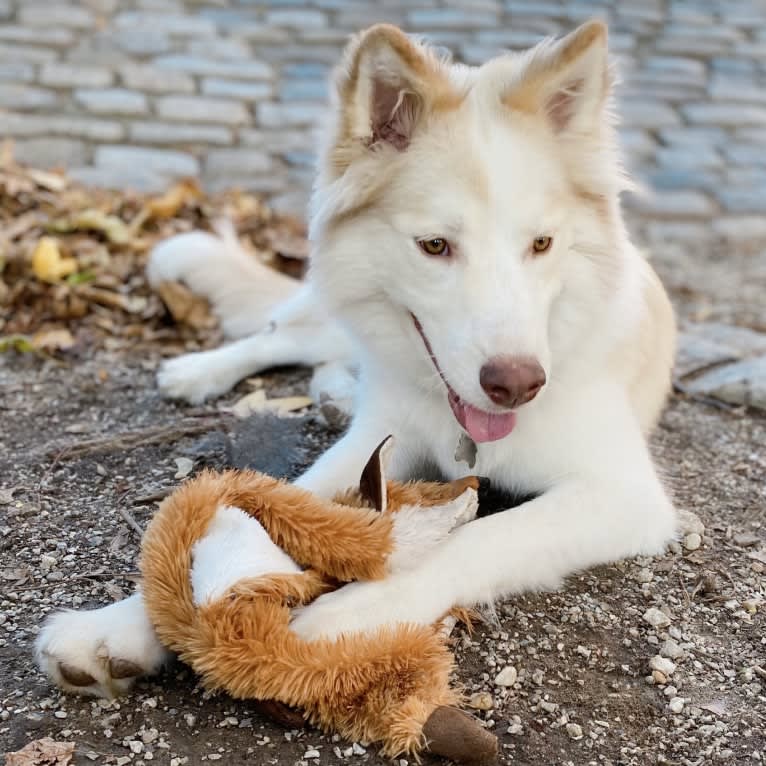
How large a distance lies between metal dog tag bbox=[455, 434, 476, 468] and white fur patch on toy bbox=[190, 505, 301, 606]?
2.82ft

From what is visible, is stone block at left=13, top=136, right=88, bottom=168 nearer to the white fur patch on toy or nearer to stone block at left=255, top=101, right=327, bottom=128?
stone block at left=255, top=101, right=327, bottom=128

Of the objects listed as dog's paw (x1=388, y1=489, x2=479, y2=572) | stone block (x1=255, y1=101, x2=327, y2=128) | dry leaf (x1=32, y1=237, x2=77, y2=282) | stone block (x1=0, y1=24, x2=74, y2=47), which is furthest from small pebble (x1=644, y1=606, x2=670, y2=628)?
stone block (x1=0, y1=24, x2=74, y2=47)

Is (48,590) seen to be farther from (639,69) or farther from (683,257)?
(639,69)

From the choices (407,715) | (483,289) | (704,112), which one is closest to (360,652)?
(407,715)

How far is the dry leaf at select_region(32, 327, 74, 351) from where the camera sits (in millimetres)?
4824

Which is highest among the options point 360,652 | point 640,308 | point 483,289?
point 483,289

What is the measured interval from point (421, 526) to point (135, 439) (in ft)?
4.78

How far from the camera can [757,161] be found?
797 cm

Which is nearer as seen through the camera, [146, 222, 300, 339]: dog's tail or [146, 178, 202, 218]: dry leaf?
[146, 222, 300, 339]: dog's tail

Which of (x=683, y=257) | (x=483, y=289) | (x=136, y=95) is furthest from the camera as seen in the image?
(x=136, y=95)

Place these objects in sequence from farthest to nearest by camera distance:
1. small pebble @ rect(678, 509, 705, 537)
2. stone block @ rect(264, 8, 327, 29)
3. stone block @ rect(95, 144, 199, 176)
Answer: stone block @ rect(264, 8, 327, 29)
stone block @ rect(95, 144, 199, 176)
small pebble @ rect(678, 509, 705, 537)

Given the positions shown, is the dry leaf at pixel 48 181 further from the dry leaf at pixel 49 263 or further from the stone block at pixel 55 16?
the stone block at pixel 55 16

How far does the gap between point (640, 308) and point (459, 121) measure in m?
0.99

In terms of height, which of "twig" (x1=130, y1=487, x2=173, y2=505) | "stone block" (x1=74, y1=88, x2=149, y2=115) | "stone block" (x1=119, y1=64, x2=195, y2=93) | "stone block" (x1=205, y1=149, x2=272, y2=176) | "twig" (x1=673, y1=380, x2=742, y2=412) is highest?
"stone block" (x1=119, y1=64, x2=195, y2=93)
